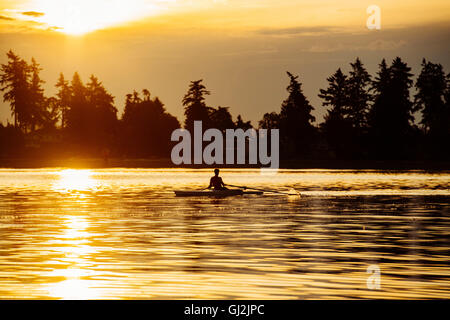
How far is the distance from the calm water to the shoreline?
9815cm

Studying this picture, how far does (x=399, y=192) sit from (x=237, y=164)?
344 feet

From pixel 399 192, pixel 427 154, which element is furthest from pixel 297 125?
pixel 399 192

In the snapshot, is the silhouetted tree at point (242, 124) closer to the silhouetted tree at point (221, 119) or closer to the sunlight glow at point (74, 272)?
the silhouetted tree at point (221, 119)

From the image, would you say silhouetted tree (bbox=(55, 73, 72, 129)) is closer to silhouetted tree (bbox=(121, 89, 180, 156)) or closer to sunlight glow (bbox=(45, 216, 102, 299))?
silhouetted tree (bbox=(121, 89, 180, 156))

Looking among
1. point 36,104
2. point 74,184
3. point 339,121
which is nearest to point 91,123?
point 36,104

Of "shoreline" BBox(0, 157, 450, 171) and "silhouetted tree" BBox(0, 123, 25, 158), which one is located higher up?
"silhouetted tree" BBox(0, 123, 25, 158)

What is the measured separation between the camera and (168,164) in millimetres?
162875

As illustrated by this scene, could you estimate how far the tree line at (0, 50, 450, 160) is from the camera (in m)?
155

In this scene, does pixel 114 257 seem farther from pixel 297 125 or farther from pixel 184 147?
pixel 184 147

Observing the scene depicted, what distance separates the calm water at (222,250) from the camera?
1883 cm

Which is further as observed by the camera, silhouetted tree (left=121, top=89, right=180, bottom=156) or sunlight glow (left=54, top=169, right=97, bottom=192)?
silhouetted tree (left=121, top=89, right=180, bottom=156)

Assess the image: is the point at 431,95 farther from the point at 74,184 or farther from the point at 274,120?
the point at 74,184

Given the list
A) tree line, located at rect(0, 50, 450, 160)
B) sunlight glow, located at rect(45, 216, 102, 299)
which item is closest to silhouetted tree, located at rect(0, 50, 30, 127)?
tree line, located at rect(0, 50, 450, 160)

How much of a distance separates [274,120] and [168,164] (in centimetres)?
2553
